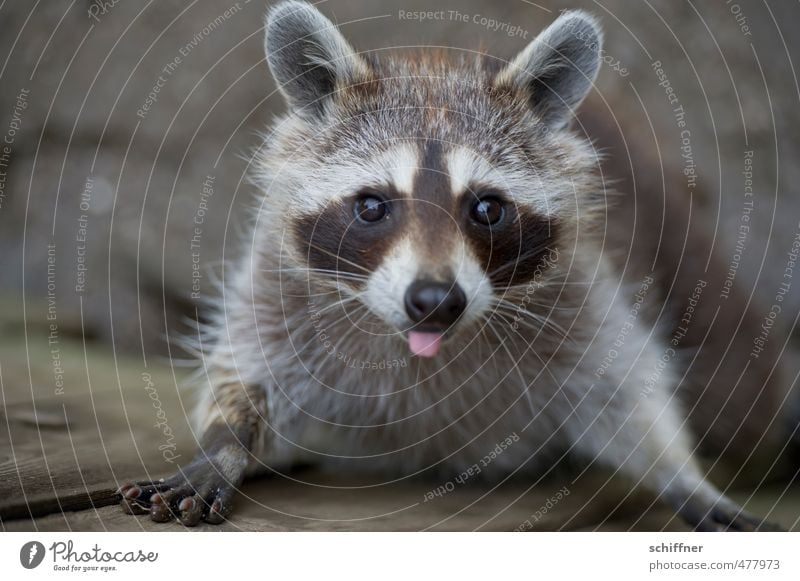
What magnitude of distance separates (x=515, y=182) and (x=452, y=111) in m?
0.22

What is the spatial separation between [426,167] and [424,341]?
382 mm

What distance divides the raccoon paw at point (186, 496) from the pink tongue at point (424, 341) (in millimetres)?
557

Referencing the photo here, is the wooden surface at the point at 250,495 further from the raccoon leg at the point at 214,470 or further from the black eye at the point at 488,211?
the black eye at the point at 488,211

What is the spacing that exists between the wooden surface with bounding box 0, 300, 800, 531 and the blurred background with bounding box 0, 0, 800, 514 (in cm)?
12

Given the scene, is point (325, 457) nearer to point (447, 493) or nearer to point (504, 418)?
point (447, 493)

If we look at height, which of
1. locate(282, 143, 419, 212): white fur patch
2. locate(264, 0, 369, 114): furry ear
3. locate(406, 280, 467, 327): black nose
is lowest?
locate(406, 280, 467, 327): black nose

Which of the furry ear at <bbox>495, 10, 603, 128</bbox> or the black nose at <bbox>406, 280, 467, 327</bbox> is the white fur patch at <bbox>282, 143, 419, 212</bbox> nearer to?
the black nose at <bbox>406, 280, 467, 327</bbox>

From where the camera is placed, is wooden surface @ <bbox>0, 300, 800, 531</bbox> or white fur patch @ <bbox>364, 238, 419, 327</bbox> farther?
wooden surface @ <bbox>0, 300, 800, 531</bbox>

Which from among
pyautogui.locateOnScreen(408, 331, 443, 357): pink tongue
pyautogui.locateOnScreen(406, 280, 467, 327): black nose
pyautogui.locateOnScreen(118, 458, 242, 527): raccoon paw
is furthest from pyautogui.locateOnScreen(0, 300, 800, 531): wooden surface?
pyautogui.locateOnScreen(406, 280, 467, 327): black nose

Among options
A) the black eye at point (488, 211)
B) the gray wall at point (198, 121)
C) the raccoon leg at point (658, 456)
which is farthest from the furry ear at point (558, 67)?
the raccoon leg at point (658, 456)

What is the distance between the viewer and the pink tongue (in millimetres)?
1738

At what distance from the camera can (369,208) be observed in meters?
1.82

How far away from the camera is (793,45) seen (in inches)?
105
